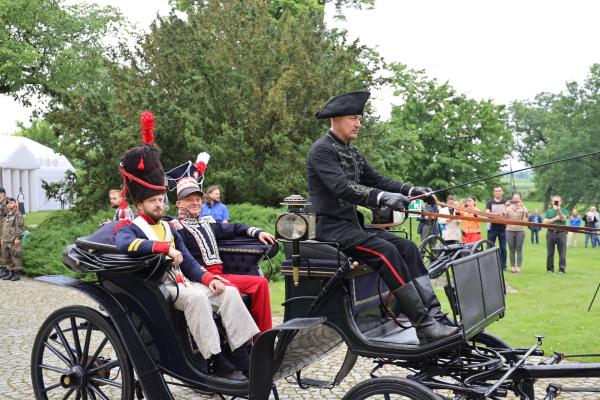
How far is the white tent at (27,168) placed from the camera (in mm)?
30878

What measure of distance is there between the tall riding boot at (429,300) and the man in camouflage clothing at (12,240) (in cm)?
1108

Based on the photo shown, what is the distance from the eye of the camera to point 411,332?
3.86 meters

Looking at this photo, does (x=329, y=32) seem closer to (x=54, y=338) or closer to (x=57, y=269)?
(x=57, y=269)

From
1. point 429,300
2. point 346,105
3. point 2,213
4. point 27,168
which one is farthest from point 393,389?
point 27,168

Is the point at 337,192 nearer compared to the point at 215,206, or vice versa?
the point at 337,192

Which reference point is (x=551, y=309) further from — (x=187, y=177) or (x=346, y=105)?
(x=346, y=105)

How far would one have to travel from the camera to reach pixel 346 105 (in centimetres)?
388

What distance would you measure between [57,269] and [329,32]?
15190mm

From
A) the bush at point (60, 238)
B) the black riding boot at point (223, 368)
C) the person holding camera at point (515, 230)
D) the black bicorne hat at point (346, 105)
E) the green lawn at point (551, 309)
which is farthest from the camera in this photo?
the person holding camera at point (515, 230)

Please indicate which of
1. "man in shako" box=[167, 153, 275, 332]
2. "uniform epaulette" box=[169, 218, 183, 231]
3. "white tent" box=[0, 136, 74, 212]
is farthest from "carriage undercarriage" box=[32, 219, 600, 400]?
"white tent" box=[0, 136, 74, 212]

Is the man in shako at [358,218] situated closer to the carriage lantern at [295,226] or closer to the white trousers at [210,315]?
the carriage lantern at [295,226]

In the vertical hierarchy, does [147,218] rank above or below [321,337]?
above

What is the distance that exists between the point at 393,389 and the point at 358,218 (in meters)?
1.16

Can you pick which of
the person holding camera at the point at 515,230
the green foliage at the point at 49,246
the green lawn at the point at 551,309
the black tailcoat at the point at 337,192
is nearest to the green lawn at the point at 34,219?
the green foliage at the point at 49,246
